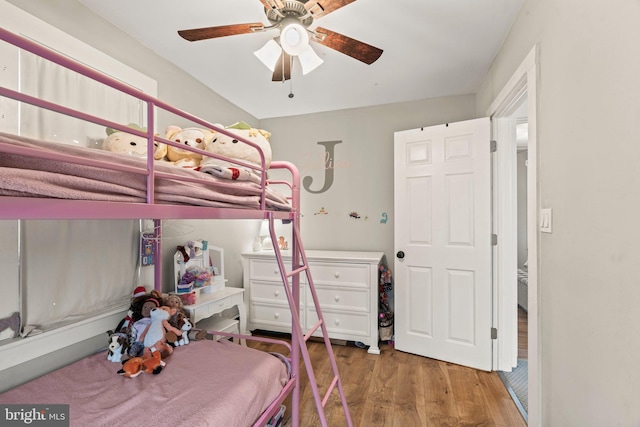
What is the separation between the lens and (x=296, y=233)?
1.75 m

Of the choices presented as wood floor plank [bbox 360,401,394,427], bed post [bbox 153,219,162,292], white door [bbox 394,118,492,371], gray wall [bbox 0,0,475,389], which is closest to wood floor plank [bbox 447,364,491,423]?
white door [bbox 394,118,492,371]

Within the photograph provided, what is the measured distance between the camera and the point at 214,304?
7.47 feet

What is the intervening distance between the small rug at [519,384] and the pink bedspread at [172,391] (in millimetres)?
1589

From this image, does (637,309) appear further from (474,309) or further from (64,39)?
(64,39)

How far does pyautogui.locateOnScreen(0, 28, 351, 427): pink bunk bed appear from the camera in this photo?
2.22 feet

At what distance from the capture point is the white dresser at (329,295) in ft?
9.05

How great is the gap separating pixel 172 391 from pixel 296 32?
5.79ft

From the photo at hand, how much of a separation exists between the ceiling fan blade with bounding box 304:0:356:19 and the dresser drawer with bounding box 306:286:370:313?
2164 mm

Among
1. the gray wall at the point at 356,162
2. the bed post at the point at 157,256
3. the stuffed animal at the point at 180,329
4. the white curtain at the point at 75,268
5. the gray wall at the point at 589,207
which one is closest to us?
the gray wall at the point at 589,207

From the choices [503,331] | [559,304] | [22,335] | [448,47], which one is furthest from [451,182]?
[22,335]

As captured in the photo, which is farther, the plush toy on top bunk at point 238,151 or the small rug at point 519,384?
the small rug at point 519,384

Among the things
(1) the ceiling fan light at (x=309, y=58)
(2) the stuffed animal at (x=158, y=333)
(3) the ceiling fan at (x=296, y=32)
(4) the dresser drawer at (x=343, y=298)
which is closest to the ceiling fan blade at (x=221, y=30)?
(3) the ceiling fan at (x=296, y=32)

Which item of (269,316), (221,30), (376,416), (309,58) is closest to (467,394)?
(376,416)

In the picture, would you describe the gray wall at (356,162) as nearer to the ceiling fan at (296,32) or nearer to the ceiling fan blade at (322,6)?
the ceiling fan at (296,32)
